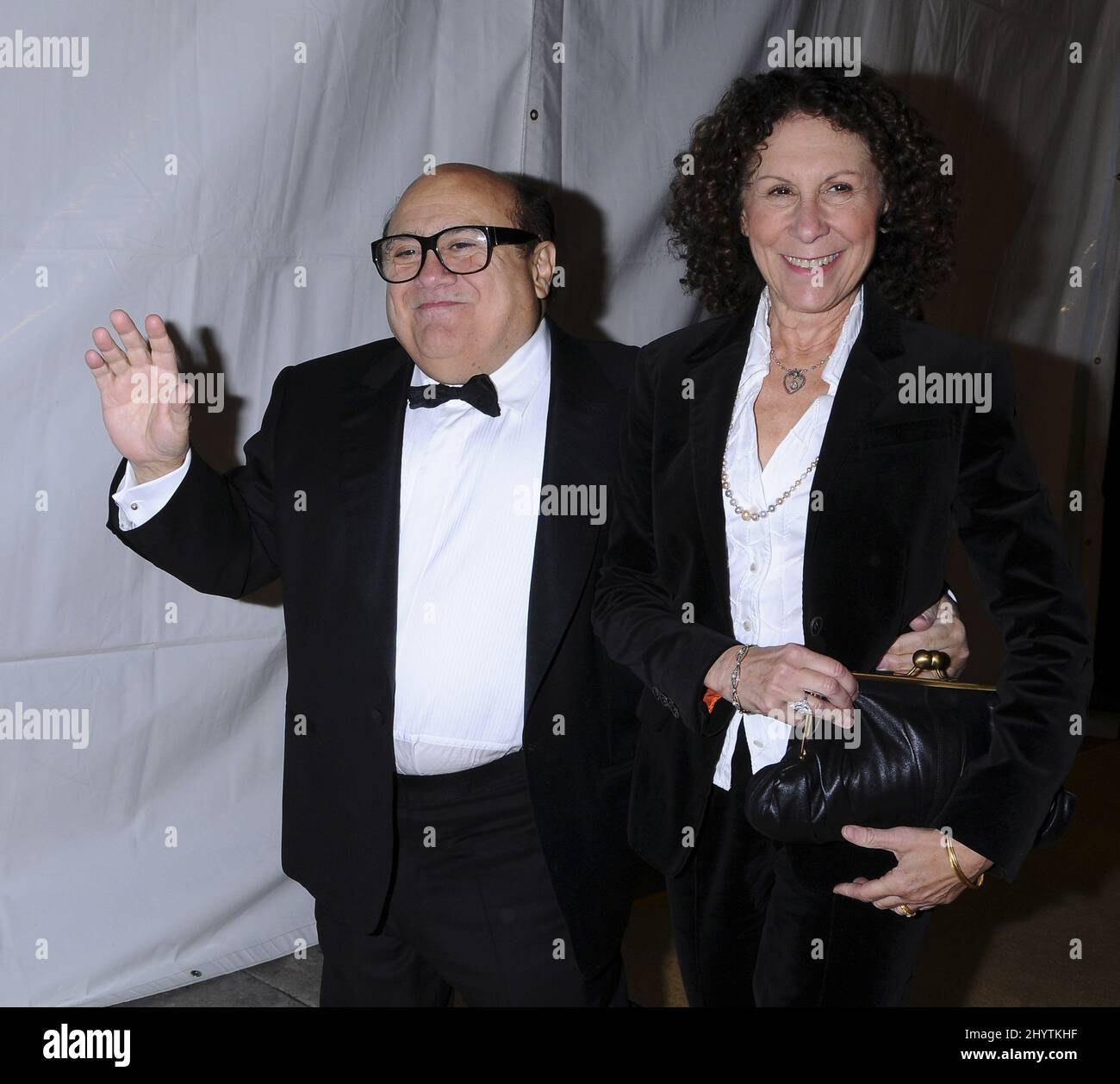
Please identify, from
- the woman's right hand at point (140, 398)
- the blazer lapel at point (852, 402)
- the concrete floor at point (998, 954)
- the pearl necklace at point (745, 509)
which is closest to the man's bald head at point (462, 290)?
the woman's right hand at point (140, 398)

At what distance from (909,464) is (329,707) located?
0.99 meters

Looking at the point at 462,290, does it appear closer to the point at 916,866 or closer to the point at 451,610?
the point at 451,610

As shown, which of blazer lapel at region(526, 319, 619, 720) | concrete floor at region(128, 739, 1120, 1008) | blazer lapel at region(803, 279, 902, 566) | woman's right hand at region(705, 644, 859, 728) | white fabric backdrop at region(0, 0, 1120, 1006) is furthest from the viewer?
concrete floor at region(128, 739, 1120, 1008)

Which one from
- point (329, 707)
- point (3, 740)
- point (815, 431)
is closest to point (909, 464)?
point (815, 431)

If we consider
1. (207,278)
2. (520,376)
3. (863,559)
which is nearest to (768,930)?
(863,559)

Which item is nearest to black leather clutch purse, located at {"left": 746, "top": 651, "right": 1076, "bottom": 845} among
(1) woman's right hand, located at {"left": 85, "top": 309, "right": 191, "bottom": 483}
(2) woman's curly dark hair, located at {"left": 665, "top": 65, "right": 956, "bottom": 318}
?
(2) woman's curly dark hair, located at {"left": 665, "top": 65, "right": 956, "bottom": 318}

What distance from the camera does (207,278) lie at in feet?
8.63

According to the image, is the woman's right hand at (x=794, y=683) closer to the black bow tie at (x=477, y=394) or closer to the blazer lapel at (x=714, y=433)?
the blazer lapel at (x=714, y=433)

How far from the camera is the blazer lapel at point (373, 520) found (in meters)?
1.88

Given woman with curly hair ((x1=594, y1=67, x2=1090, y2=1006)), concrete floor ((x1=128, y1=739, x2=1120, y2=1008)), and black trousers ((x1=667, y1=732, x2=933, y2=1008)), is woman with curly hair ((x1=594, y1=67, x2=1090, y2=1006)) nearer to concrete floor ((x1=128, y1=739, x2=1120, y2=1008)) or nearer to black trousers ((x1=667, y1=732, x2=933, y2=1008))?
black trousers ((x1=667, y1=732, x2=933, y2=1008))

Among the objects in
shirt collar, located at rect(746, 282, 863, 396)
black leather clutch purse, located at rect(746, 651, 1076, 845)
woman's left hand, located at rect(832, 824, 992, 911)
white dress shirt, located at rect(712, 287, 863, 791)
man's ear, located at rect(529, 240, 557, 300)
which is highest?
man's ear, located at rect(529, 240, 557, 300)

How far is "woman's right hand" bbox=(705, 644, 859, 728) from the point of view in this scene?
1473 mm

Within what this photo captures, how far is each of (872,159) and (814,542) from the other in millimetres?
558

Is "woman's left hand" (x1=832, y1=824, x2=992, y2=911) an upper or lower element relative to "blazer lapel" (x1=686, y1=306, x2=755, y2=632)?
lower
